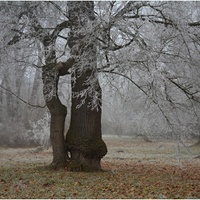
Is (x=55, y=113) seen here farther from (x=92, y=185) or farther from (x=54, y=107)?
(x=92, y=185)

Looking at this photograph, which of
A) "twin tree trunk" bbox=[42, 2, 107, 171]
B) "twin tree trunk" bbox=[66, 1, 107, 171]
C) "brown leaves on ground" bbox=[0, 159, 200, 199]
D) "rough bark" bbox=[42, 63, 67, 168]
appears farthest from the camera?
"rough bark" bbox=[42, 63, 67, 168]

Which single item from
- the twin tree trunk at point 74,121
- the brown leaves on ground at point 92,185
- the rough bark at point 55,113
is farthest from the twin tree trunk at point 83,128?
the brown leaves on ground at point 92,185

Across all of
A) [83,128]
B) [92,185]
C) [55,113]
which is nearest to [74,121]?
[83,128]

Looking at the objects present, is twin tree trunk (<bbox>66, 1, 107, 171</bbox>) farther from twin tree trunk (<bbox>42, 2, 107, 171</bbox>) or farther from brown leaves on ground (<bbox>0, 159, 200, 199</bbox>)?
brown leaves on ground (<bbox>0, 159, 200, 199</bbox>)

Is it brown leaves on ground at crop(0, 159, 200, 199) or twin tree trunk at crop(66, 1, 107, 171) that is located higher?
twin tree trunk at crop(66, 1, 107, 171)

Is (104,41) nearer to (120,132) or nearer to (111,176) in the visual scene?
(111,176)

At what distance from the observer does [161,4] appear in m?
7.69

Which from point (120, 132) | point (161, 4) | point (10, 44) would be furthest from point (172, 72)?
point (120, 132)

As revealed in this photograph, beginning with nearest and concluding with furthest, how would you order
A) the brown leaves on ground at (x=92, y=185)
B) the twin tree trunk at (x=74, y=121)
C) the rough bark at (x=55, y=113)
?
the brown leaves on ground at (x=92, y=185), the twin tree trunk at (x=74, y=121), the rough bark at (x=55, y=113)

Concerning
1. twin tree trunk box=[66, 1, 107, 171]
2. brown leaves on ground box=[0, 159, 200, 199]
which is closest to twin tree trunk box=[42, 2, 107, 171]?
twin tree trunk box=[66, 1, 107, 171]

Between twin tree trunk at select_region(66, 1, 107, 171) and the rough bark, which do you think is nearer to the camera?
twin tree trunk at select_region(66, 1, 107, 171)

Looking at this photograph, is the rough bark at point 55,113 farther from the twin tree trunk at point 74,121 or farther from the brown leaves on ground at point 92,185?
the brown leaves on ground at point 92,185

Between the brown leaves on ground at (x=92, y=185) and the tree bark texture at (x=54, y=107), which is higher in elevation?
the tree bark texture at (x=54, y=107)

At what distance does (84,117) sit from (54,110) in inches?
32.4
